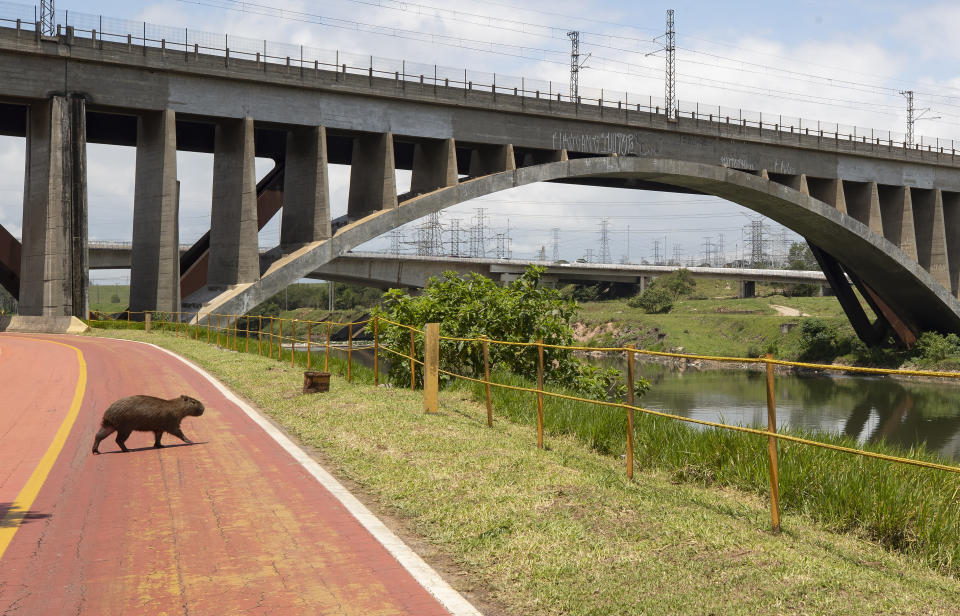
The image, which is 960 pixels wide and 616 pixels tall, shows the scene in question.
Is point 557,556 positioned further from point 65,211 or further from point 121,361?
point 65,211

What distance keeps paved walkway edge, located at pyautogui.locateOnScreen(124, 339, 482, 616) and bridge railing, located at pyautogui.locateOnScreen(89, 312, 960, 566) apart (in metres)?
2.57

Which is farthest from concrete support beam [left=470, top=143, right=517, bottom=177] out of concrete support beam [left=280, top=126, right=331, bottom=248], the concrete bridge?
concrete support beam [left=280, top=126, right=331, bottom=248]

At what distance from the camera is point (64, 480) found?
29.8 ft

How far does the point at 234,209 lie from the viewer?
3466 cm

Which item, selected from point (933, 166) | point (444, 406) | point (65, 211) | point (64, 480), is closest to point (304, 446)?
point (64, 480)

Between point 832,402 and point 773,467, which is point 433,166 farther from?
point 773,467

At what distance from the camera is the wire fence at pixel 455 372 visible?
7.00 meters

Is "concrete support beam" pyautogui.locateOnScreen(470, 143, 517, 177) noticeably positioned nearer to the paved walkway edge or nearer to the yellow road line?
the yellow road line

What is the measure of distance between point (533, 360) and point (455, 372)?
206 cm

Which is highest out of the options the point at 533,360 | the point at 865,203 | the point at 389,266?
the point at 865,203

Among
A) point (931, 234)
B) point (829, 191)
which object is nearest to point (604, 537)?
point (829, 191)

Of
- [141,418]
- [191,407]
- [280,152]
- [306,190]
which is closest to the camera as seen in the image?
→ [141,418]

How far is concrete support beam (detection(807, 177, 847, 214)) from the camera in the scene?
4884cm

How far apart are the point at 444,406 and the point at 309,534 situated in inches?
330
